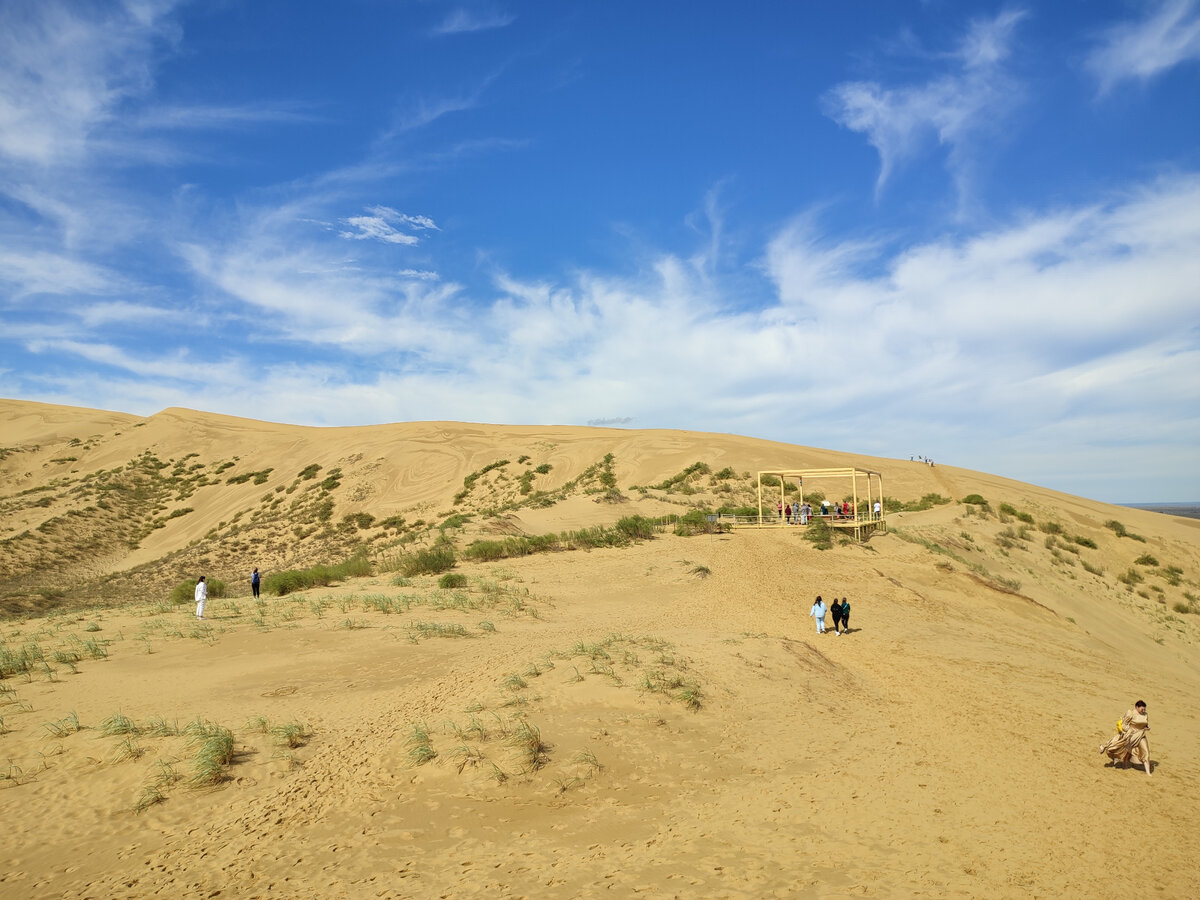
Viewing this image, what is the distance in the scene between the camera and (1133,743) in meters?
10.6

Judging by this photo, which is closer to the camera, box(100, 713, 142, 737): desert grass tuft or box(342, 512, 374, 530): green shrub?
box(100, 713, 142, 737): desert grass tuft

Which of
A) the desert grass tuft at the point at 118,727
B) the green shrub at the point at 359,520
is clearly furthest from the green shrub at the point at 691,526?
the desert grass tuft at the point at 118,727

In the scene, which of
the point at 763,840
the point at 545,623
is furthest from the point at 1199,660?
the point at 763,840

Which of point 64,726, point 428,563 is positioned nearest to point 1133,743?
point 64,726

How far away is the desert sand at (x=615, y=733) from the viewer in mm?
7191

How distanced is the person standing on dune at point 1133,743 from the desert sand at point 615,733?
35 cm

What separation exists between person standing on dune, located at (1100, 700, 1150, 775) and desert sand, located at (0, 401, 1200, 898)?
35cm

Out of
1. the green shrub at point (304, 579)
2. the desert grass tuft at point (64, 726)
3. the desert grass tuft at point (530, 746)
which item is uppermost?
the green shrub at point (304, 579)

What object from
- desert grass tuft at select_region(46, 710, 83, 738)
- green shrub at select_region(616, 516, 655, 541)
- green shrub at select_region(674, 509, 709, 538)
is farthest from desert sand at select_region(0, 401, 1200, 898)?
green shrub at select_region(616, 516, 655, 541)

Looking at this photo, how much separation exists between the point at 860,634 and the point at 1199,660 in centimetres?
1528

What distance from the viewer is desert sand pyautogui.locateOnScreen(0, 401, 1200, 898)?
7191mm

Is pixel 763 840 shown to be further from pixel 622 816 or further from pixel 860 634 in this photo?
pixel 860 634

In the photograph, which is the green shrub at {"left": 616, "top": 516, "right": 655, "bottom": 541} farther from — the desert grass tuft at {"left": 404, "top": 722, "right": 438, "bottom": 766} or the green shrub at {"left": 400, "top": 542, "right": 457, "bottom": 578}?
the desert grass tuft at {"left": 404, "top": 722, "right": 438, "bottom": 766}

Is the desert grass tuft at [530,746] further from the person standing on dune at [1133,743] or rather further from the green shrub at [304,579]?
the green shrub at [304,579]
